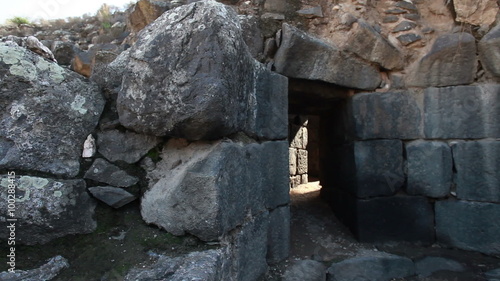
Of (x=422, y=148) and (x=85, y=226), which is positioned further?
(x=422, y=148)

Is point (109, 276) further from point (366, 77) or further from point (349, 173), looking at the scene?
point (366, 77)

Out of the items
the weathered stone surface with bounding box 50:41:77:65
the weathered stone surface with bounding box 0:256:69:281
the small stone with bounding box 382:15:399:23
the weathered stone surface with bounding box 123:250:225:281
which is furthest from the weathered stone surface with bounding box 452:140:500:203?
the weathered stone surface with bounding box 50:41:77:65

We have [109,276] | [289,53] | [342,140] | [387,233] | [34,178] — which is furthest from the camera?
[342,140]

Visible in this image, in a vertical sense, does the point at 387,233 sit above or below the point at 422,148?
below

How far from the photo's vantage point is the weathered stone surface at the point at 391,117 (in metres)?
2.79

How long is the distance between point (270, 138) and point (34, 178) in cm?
132

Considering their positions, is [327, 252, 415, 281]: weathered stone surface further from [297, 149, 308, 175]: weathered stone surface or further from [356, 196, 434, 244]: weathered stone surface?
[297, 149, 308, 175]: weathered stone surface

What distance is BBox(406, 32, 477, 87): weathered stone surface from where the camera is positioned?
2.70 m

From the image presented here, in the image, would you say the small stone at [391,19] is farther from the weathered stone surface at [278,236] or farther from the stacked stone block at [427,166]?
the weathered stone surface at [278,236]

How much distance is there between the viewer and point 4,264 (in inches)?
48.9

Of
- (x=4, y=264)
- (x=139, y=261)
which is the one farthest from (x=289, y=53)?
(x=4, y=264)

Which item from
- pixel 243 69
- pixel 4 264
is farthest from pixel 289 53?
pixel 4 264

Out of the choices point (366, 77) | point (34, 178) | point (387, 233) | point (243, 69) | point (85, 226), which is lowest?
point (387, 233)

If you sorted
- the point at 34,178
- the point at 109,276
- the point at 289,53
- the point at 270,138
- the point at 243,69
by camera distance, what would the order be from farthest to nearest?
the point at 289,53 < the point at 270,138 < the point at 243,69 < the point at 34,178 < the point at 109,276
